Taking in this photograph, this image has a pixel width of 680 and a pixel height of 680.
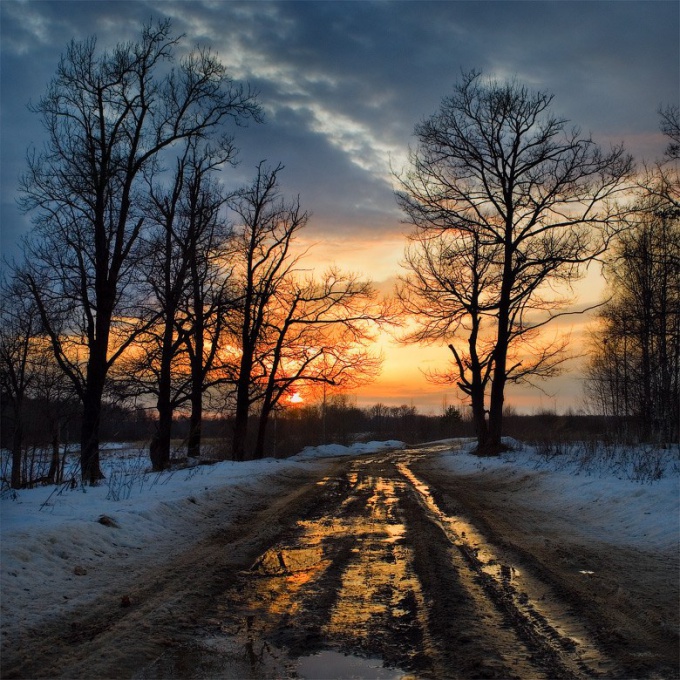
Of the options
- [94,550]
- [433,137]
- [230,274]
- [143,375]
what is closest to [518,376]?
[433,137]

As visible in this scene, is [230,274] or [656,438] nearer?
[656,438]

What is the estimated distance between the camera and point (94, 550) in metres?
6.78

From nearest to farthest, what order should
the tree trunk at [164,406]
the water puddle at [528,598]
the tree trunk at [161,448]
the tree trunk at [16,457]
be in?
the water puddle at [528,598]
the tree trunk at [16,457]
the tree trunk at [161,448]
the tree trunk at [164,406]

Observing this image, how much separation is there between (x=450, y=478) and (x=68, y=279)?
43.3ft

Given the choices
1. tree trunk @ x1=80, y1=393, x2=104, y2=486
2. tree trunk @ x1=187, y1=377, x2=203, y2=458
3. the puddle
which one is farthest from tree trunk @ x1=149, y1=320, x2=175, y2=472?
the puddle

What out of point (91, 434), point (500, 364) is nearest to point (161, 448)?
point (91, 434)

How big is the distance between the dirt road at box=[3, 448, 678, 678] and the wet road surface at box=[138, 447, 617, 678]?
1cm

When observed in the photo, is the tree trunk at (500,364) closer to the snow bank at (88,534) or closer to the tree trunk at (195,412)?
the tree trunk at (195,412)

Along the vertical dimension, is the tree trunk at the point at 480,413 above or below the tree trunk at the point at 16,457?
above

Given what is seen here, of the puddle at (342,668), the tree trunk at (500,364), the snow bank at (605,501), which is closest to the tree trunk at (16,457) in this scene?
the snow bank at (605,501)

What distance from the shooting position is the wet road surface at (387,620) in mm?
3785

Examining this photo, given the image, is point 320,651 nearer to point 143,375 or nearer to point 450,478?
point 450,478

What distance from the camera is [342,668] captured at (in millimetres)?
3791

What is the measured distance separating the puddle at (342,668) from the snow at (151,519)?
2.32m
